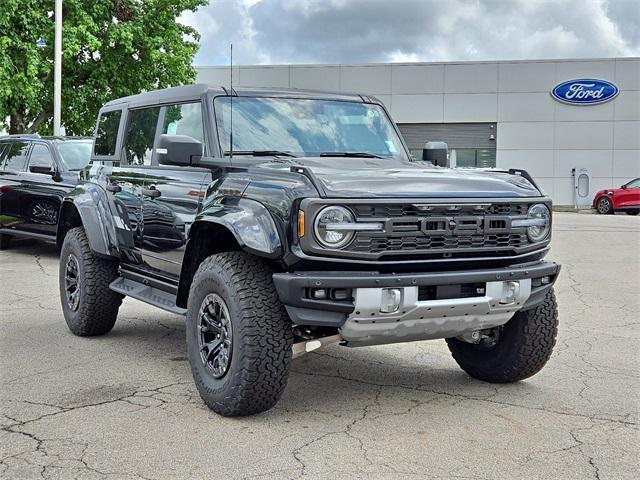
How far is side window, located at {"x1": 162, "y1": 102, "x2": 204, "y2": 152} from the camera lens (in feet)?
Answer: 18.6

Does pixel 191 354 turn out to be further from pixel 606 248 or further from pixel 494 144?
pixel 494 144

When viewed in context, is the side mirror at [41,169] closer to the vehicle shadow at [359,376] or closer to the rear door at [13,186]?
the rear door at [13,186]

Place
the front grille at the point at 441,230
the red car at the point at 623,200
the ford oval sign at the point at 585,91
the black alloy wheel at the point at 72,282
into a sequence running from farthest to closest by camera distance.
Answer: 1. the ford oval sign at the point at 585,91
2. the red car at the point at 623,200
3. the black alloy wheel at the point at 72,282
4. the front grille at the point at 441,230

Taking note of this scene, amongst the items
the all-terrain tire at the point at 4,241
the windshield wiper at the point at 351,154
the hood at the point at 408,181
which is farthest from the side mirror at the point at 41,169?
the hood at the point at 408,181

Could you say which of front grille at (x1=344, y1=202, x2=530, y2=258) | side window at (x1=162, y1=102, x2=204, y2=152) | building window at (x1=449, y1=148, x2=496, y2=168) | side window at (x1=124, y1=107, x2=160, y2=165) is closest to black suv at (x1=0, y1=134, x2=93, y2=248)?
side window at (x1=124, y1=107, x2=160, y2=165)

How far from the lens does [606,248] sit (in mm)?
Answer: 15383

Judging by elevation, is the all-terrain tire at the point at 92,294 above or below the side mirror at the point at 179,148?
below

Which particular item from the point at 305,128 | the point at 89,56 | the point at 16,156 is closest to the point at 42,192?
the point at 16,156

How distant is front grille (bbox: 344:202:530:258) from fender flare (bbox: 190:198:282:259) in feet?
1.34

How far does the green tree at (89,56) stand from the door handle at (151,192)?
573 inches

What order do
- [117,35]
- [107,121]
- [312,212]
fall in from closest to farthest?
[312,212], [107,121], [117,35]

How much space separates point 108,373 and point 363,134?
2.47 meters

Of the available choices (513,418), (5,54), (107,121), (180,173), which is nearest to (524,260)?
(513,418)

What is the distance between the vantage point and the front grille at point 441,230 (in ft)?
14.3
